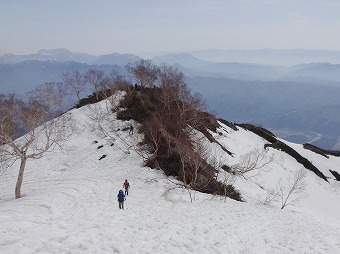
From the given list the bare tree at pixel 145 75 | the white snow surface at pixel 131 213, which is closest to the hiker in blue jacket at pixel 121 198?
the white snow surface at pixel 131 213

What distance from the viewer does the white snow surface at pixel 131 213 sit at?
19.4 m

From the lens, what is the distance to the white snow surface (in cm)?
1942

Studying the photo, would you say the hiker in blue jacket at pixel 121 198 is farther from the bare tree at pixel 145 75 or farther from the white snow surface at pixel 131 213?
the bare tree at pixel 145 75

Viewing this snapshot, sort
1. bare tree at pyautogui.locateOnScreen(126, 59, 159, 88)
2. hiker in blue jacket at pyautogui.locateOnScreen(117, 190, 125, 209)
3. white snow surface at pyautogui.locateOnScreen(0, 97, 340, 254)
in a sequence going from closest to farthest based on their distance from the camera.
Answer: white snow surface at pyautogui.locateOnScreen(0, 97, 340, 254), hiker in blue jacket at pyautogui.locateOnScreen(117, 190, 125, 209), bare tree at pyautogui.locateOnScreen(126, 59, 159, 88)

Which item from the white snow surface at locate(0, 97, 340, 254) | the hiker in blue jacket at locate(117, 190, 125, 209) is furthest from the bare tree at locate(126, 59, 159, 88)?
the hiker in blue jacket at locate(117, 190, 125, 209)

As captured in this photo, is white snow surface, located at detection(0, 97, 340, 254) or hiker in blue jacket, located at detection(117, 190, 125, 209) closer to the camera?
white snow surface, located at detection(0, 97, 340, 254)

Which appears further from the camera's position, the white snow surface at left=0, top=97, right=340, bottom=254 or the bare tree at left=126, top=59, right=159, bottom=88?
the bare tree at left=126, top=59, right=159, bottom=88

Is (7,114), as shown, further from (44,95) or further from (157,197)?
(44,95)

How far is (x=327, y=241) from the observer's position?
2272cm

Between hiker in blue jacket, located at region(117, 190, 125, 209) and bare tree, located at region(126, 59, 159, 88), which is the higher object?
bare tree, located at region(126, 59, 159, 88)

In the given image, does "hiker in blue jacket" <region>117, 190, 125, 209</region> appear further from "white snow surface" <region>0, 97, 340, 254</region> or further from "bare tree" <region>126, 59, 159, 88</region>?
"bare tree" <region>126, 59, 159, 88</region>

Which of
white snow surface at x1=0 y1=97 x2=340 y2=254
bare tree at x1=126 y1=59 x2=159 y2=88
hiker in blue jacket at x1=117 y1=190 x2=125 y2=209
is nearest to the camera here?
white snow surface at x1=0 y1=97 x2=340 y2=254

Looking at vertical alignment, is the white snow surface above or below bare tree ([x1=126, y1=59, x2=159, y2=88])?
below

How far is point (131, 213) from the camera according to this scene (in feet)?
88.0
